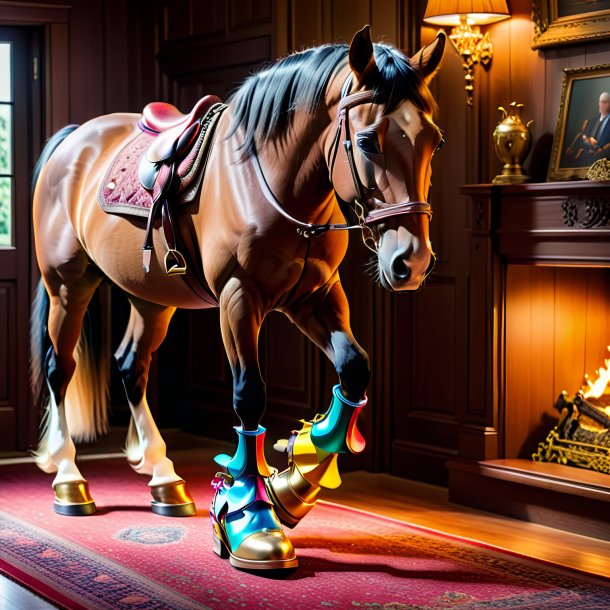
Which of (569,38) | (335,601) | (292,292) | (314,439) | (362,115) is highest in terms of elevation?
(569,38)

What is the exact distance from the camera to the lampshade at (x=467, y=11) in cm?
403

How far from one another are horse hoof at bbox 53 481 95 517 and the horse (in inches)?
31.0

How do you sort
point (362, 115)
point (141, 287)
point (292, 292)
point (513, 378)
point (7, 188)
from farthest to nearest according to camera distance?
point (7, 188), point (513, 378), point (141, 287), point (292, 292), point (362, 115)

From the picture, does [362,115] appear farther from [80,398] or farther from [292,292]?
[80,398]

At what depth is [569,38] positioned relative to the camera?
3855 mm

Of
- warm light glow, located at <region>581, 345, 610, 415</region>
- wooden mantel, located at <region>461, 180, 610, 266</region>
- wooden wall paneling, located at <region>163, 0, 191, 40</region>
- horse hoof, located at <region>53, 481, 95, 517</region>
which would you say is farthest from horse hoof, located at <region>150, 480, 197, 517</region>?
wooden wall paneling, located at <region>163, 0, 191, 40</region>

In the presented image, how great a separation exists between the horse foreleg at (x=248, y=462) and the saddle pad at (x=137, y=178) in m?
0.38

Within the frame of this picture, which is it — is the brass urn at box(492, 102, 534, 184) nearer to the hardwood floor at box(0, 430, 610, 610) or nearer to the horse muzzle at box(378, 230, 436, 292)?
the hardwood floor at box(0, 430, 610, 610)

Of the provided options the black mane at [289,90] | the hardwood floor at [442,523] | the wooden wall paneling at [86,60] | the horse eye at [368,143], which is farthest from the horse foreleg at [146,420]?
the wooden wall paneling at [86,60]

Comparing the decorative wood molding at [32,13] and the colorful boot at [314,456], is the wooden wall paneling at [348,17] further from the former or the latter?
the colorful boot at [314,456]

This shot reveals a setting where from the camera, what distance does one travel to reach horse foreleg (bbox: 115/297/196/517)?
→ 3.82 metres

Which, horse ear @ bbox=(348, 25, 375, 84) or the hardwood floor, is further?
the hardwood floor

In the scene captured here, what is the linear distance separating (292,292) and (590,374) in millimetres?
1695

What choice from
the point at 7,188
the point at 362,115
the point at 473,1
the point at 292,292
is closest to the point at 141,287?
the point at 292,292
